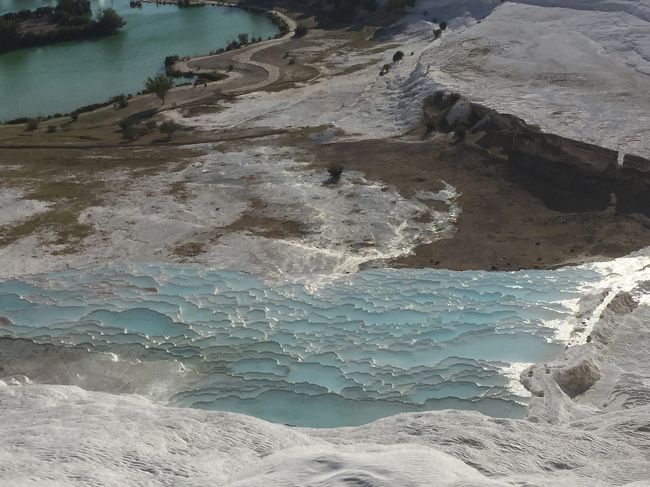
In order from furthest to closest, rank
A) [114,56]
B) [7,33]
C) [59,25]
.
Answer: [59,25] < [7,33] < [114,56]

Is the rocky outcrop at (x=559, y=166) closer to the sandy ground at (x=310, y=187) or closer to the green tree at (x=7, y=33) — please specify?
the sandy ground at (x=310, y=187)

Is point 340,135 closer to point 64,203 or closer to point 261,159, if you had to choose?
point 261,159

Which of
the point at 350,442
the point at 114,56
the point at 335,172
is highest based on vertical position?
the point at 114,56

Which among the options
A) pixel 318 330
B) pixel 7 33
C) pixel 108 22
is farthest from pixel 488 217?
pixel 7 33

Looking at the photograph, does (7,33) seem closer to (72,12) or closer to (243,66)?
(72,12)

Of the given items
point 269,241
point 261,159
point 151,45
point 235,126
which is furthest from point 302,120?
point 151,45
